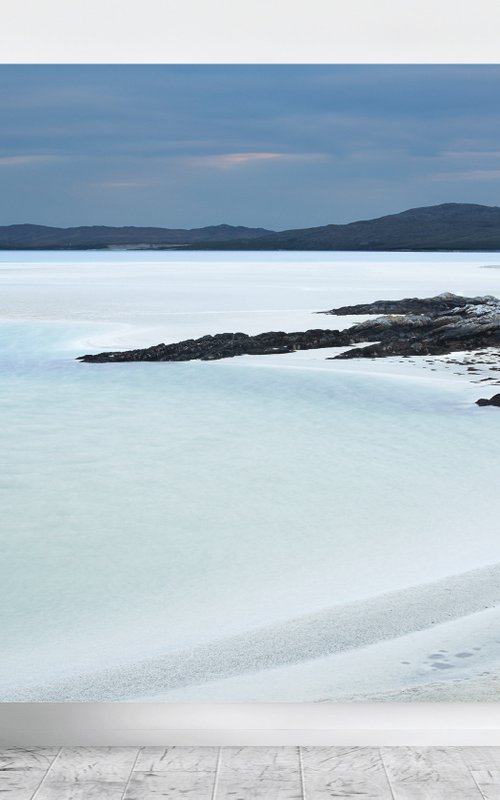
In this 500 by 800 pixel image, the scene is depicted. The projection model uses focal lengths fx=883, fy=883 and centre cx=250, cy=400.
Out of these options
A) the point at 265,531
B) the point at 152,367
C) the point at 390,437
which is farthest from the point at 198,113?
the point at 265,531

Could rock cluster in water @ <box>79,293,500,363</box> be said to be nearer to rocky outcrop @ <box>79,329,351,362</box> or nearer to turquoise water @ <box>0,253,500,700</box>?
rocky outcrop @ <box>79,329,351,362</box>

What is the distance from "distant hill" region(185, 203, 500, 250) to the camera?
975cm

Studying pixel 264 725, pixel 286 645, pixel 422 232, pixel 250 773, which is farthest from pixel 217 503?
pixel 422 232

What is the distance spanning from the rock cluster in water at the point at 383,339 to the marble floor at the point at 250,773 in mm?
6914

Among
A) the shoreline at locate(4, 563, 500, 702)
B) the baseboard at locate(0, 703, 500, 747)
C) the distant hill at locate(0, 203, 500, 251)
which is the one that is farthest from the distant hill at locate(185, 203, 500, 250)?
the baseboard at locate(0, 703, 500, 747)

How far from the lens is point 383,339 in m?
9.07

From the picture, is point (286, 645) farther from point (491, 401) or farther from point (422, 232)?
point (422, 232)

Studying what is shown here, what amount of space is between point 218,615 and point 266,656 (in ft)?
1.21

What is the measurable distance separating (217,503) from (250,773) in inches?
110

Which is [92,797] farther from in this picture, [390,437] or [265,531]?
[390,437]

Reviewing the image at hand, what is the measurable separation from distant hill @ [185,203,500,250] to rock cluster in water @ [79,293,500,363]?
1.00m

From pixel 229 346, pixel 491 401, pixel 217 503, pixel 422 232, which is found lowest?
pixel 217 503

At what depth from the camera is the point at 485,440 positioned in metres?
5.46

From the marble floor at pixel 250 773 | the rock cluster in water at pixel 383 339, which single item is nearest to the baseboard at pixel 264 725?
the marble floor at pixel 250 773
